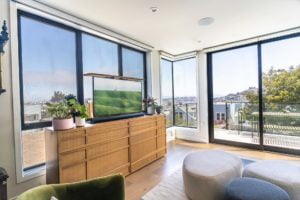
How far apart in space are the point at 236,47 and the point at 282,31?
912 mm

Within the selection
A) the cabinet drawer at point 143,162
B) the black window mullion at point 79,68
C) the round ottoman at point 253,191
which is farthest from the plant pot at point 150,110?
the round ottoman at point 253,191

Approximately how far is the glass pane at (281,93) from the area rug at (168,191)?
2.50m

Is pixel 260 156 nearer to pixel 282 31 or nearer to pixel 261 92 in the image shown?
pixel 261 92

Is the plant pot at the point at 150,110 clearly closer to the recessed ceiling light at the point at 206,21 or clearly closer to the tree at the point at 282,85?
the recessed ceiling light at the point at 206,21

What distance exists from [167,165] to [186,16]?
2521 mm

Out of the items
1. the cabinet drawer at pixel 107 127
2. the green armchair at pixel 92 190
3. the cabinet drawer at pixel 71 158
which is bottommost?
the cabinet drawer at pixel 71 158

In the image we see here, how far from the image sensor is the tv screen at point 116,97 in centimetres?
265

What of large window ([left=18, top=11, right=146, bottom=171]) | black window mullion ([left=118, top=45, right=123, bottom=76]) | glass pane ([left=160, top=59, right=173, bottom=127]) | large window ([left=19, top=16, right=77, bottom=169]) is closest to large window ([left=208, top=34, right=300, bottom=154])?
glass pane ([left=160, top=59, right=173, bottom=127])

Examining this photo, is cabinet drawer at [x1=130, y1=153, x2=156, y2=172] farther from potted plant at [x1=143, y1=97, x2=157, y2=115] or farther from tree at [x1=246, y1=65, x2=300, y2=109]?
tree at [x1=246, y1=65, x2=300, y2=109]

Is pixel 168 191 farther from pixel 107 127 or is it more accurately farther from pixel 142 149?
pixel 107 127

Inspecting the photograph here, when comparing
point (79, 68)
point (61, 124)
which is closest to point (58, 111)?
point (61, 124)

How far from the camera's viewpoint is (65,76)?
2652 millimetres

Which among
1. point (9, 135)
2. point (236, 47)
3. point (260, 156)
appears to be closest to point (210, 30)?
point (236, 47)

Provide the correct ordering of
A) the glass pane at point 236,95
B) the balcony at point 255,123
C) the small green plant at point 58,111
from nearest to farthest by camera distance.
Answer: the small green plant at point 58,111
the balcony at point 255,123
the glass pane at point 236,95
